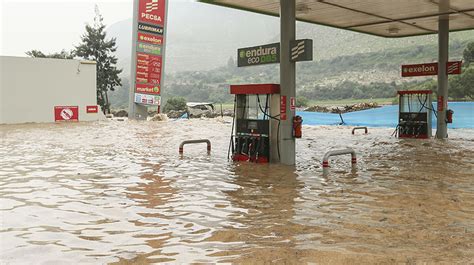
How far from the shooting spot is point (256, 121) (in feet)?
36.5

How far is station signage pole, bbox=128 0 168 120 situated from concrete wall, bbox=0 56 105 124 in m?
2.62

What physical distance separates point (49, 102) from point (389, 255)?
24.9 m

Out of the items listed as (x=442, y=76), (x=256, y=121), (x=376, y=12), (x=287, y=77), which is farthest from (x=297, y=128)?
(x=442, y=76)

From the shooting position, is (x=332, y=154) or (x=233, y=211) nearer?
(x=233, y=211)

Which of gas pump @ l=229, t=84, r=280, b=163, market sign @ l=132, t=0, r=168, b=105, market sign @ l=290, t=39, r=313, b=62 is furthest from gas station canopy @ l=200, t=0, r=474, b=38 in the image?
market sign @ l=132, t=0, r=168, b=105

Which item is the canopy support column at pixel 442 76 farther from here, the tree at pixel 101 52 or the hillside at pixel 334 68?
the tree at pixel 101 52

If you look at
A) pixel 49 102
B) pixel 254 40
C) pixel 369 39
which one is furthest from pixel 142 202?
pixel 254 40

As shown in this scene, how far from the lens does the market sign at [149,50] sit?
28688 millimetres

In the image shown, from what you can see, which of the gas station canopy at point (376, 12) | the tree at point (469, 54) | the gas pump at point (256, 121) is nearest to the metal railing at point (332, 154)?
the gas pump at point (256, 121)

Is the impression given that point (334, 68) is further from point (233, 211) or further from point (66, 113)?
point (233, 211)

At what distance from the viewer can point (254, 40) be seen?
153250 mm

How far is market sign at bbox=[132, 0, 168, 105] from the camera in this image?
28.7 m

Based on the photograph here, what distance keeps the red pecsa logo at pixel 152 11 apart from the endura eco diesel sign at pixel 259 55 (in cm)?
1908

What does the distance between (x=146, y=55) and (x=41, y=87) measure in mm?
6668
